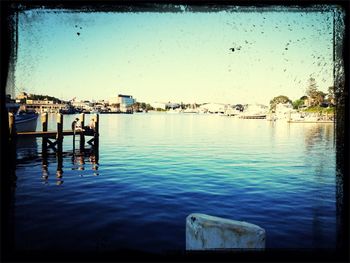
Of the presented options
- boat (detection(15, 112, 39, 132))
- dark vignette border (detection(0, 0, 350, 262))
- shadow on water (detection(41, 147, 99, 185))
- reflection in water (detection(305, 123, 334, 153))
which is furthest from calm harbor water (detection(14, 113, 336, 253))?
reflection in water (detection(305, 123, 334, 153))

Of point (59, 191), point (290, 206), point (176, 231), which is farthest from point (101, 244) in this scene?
point (290, 206)

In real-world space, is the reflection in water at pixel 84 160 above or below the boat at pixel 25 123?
below

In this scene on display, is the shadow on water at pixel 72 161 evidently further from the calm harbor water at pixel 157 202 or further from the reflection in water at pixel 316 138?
the reflection in water at pixel 316 138

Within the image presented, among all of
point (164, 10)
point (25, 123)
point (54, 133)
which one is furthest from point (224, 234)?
point (25, 123)

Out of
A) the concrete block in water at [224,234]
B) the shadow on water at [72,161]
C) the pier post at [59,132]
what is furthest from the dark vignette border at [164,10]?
the pier post at [59,132]

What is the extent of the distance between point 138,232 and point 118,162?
14201mm

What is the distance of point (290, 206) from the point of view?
12.2m

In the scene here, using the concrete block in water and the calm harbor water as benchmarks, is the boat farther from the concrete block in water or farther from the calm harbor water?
the concrete block in water

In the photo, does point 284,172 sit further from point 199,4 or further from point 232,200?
point 199,4

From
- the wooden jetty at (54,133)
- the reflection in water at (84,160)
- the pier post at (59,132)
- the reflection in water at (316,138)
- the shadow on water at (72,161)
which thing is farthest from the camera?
the reflection in water at (316,138)

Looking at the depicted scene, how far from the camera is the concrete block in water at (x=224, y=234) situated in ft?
15.9

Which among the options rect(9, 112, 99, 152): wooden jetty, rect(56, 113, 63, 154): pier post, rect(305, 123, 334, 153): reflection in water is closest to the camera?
rect(9, 112, 99, 152): wooden jetty

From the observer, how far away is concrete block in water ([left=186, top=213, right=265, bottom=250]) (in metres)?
4.86

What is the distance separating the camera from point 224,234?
4.95 m
